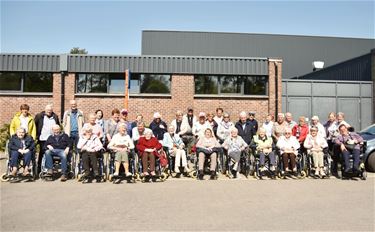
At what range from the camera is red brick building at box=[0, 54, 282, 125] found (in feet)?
53.6

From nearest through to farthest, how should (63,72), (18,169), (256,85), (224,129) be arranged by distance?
(18,169)
(224,129)
(63,72)
(256,85)

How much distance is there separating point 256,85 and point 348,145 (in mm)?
8454

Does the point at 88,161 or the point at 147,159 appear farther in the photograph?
the point at 147,159

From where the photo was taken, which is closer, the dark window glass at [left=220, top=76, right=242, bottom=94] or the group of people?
the group of people

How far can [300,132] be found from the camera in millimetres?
9633

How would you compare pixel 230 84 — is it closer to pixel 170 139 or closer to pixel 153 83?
pixel 153 83

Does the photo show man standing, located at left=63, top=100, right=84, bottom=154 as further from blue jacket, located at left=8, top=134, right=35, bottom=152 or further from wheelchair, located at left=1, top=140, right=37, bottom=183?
wheelchair, located at left=1, top=140, right=37, bottom=183

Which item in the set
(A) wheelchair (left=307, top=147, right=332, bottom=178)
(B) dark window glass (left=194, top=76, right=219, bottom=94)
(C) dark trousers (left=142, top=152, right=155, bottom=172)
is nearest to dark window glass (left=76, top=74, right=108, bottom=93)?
(B) dark window glass (left=194, top=76, right=219, bottom=94)

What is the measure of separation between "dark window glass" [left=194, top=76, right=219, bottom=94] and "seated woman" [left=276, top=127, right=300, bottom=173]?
782 centimetres

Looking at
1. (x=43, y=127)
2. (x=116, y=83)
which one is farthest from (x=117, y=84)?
(x=43, y=127)

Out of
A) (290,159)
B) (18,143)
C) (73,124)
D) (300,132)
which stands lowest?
(290,159)

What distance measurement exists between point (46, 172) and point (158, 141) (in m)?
2.75

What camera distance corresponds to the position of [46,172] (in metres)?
8.46

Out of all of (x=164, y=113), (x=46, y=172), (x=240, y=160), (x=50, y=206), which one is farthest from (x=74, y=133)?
(x=164, y=113)
